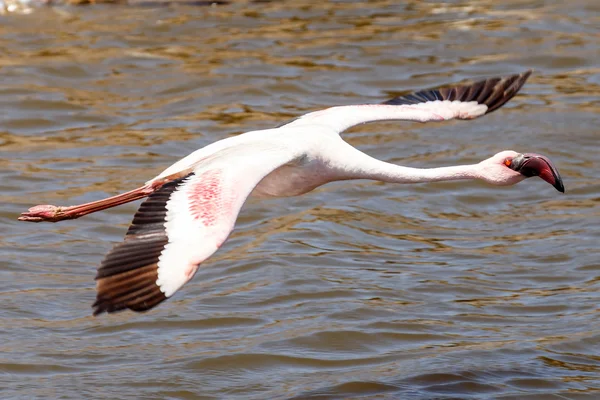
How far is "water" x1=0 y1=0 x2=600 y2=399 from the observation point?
28.9 ft

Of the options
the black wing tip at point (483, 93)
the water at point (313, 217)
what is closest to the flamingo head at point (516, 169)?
the black wing tip at point (483, 93)

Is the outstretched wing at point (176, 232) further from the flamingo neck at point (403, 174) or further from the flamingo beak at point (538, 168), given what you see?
the flamingo beak at point (538, 168)

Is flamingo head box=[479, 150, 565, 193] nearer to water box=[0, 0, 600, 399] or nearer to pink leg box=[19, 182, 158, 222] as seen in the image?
water box=[0, 0, 600, 399]

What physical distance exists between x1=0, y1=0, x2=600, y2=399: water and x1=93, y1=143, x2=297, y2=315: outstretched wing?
168cm

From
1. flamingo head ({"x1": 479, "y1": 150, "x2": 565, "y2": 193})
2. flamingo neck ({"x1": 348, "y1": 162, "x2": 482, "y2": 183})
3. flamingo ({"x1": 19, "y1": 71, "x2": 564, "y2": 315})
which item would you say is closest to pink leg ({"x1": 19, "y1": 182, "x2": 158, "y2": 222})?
flamingo ({"x1": 19, "y1": 71, "x2": 564, "y2": 315})

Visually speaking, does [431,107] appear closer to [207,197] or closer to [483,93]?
[483,93]

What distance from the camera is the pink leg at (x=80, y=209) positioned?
8633mm

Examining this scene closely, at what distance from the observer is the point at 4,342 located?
9.09 metres

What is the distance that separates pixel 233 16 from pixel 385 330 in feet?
27.8

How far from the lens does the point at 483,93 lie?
10.0 metres

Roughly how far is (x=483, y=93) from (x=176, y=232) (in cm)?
392

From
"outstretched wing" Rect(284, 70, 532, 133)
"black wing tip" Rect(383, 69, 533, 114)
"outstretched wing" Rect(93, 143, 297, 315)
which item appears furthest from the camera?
"black wing tip" Rect(383, 69, 533, 114)

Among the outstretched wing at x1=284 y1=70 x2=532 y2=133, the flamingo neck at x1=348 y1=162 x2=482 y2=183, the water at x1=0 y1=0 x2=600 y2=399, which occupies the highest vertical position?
the outstretched wing at x1=284 y1=70 x2=532 y2=133

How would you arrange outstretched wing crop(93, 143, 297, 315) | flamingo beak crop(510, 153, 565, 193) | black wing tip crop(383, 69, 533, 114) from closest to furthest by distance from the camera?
outstretched wing crop(93, 143, 297, 315), flamingo beak crop(510, 153, 565, 193), black wing tip crop(383, 69, 533, 114)
